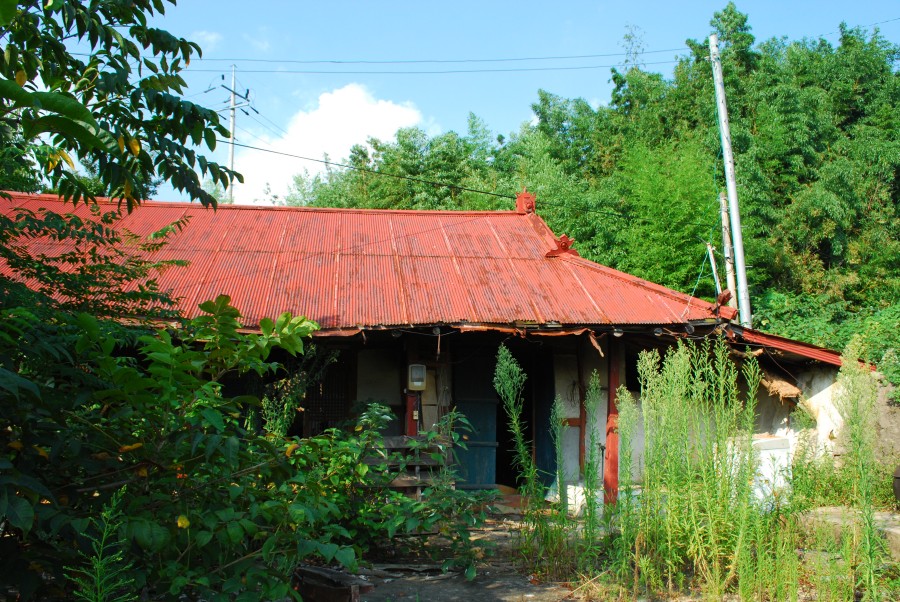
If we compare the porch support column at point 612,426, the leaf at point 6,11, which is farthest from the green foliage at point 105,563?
the porch support column at point 612,426

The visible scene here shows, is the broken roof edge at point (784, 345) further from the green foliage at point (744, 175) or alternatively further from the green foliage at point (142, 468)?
the green foliage at point (142, 468)

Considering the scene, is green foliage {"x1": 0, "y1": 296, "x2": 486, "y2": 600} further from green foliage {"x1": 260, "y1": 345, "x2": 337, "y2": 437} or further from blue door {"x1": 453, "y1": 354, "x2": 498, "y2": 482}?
blue door {"x1": 453, "y1": 354, "x2": 498, "y2": 482}

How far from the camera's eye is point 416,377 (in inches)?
322

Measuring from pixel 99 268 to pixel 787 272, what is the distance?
613 inches

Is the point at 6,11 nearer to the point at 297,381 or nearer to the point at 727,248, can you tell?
the point at 297,381

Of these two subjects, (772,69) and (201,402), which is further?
(772,69)

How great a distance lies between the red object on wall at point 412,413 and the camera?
8.31 m

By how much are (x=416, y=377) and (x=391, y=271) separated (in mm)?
1788

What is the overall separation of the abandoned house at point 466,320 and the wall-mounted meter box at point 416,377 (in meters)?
0.01

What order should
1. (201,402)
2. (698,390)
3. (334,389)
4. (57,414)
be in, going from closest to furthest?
(57,414) → (201,402) → (698,390) → (334,389)

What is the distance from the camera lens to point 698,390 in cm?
466

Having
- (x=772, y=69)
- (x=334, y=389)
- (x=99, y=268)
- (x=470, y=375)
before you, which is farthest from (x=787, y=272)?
(x=99, y=268)

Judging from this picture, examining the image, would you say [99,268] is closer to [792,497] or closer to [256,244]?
[256,244]

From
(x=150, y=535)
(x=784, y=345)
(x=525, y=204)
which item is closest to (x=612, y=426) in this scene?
(x=784, y=345)
